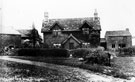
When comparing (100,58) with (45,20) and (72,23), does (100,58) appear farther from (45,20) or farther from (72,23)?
(45,20)

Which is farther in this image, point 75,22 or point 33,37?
point 75,22

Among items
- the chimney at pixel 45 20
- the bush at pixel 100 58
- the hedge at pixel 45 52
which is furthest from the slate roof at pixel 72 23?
the bush at pixel 100 58

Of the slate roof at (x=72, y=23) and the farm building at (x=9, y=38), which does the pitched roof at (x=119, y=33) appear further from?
the farm building at (x=9, y=38)

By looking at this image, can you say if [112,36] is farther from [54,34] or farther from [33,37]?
[33,37]

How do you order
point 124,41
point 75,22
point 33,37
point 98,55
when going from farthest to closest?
point 124,41, point 75,22, point 33,37, point 98,55

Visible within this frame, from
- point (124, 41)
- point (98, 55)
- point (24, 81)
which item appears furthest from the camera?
point (124, 41)

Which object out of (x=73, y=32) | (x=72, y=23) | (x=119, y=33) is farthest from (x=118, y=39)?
(x=73, y=32)

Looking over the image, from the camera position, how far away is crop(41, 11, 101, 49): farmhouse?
4919cm

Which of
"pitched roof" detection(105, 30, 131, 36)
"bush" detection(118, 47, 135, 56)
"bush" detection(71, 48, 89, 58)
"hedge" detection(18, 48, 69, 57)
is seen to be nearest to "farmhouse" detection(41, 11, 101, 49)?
"bush" detection(118, 47, 135, 56)

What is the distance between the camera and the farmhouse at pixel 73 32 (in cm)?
4919

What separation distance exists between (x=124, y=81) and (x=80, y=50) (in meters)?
22.7

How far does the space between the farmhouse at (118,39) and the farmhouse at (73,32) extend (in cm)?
1551

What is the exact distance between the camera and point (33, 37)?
1929 inches

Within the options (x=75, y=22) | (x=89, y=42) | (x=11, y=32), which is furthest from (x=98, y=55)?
(x=11, y=32)
